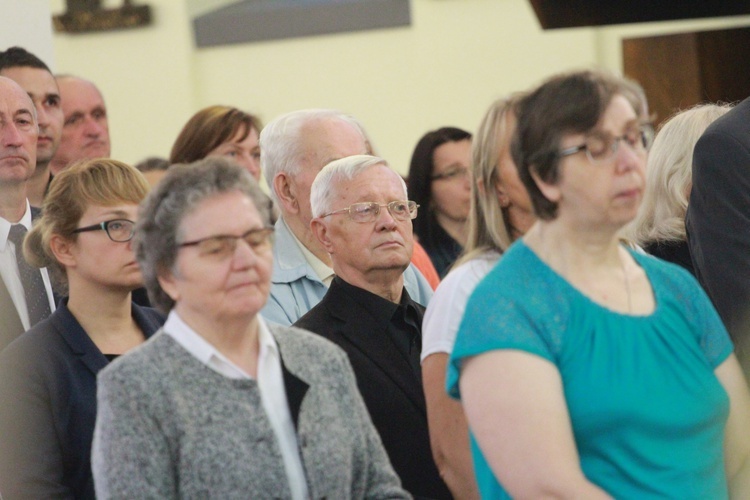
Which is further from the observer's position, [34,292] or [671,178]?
[671,178]

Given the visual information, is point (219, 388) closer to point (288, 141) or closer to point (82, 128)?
point (288, 141)

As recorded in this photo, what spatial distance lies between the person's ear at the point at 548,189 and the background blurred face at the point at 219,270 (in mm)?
457

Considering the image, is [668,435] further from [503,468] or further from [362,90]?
[362,90]

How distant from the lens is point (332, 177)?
273 cm

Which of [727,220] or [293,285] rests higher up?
[727,220]

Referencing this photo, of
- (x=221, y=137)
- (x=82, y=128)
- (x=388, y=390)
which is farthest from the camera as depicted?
(x=82, y=128)

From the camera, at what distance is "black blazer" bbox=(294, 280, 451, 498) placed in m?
2.39

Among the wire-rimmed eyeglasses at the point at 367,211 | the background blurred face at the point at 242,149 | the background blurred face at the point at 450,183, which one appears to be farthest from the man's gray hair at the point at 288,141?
the background blurred face at the point at 450,183

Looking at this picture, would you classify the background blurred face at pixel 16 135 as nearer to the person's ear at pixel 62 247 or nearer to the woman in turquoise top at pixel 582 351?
the person's ear at pixel 62 247

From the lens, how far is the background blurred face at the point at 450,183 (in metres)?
4.44

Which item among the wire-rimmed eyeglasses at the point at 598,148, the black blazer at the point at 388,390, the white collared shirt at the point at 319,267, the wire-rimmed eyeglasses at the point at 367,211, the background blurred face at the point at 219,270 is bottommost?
the black blazer at the point at 388,390

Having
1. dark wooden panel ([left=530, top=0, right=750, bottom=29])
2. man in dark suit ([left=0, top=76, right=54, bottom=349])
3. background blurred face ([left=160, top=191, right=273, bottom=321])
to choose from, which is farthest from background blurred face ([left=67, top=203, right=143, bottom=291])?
dark wooden panel ([left=530, top=0, right=750, bottom=29])

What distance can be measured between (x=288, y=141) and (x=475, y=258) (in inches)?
45.7

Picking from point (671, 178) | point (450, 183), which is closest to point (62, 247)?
point (671, 178)
